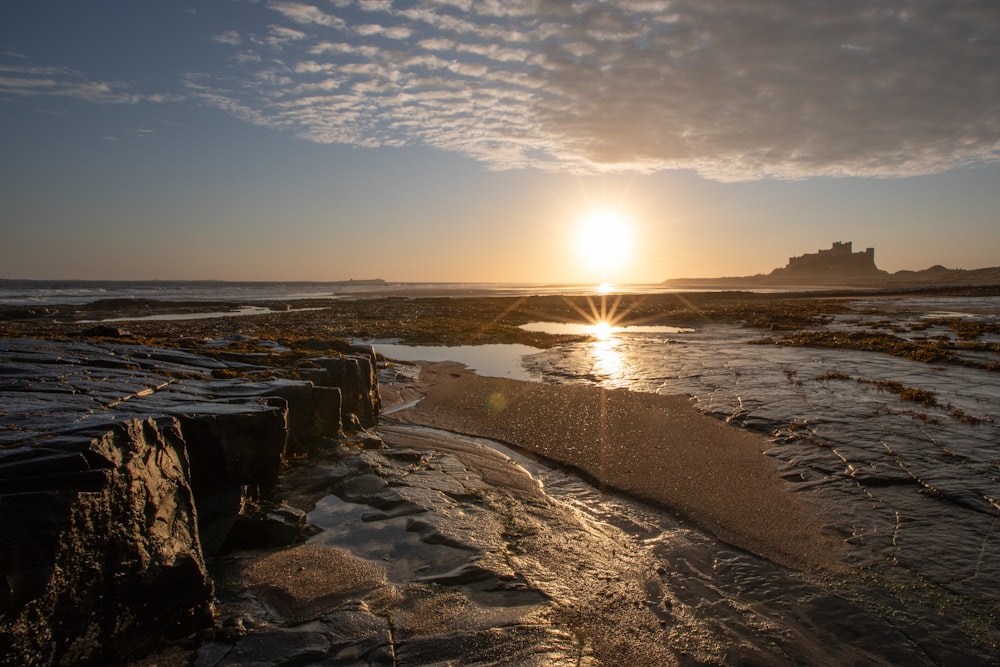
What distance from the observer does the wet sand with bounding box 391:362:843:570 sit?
6.05m

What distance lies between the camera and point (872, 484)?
7.06 metres

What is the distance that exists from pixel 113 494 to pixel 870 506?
7.88 meters

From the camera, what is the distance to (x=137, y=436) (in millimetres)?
4176

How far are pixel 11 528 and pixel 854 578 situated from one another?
262 inches

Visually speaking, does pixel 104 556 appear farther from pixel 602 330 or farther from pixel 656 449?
pixel 602 330

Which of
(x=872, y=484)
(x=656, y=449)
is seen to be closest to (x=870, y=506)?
(x=872, y=484)

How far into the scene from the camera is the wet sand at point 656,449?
238 inches

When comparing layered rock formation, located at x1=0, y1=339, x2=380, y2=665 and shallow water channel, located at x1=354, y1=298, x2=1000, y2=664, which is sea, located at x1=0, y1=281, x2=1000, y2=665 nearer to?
shallow water channel, located at x1=354, y1=298, x2=1000, y2=664

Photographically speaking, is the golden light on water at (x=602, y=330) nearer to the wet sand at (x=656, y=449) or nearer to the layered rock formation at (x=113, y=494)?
the wet sand at (x=656, y=449)

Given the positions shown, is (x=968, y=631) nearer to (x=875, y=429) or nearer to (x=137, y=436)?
(x=875, y=429)

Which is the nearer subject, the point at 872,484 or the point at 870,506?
the point at 870,506

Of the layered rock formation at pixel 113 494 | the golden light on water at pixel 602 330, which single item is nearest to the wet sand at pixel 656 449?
the layered rock formation at pixel 113 494

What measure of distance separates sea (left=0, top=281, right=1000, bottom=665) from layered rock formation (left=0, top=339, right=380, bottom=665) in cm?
426

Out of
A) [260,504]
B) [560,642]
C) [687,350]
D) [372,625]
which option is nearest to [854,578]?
[560,642]
